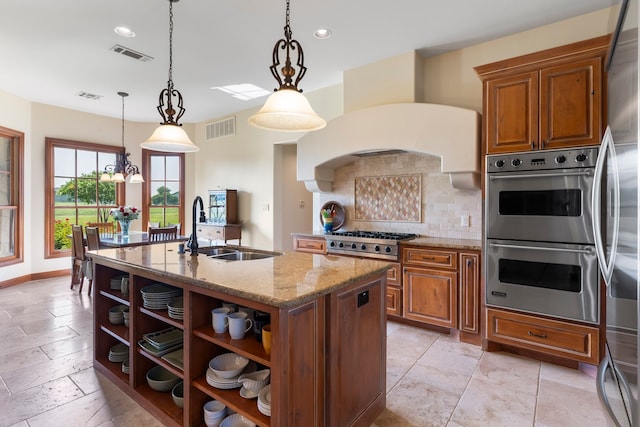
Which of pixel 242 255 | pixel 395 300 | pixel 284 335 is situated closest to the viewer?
pixel 284 335

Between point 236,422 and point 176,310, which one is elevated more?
point 176,310

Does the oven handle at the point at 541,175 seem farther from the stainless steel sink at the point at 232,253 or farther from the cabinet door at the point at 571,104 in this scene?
the stainless steel sink at the point at 232,253

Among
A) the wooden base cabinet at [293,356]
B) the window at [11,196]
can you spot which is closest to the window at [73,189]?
the window at [11,196]

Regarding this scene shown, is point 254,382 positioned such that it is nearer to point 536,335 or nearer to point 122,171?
point 536,335

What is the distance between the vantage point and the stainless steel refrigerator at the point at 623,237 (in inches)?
43.1

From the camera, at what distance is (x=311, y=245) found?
4.25 m

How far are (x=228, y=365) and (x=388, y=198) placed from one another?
289cm

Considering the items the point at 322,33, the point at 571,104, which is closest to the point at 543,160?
the point at 571,104

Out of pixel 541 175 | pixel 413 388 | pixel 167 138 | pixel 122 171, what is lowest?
pixel 413 388

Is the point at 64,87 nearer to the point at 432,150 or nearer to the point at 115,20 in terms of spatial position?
the point at 115,20

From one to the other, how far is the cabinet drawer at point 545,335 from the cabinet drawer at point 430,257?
52 centimetres

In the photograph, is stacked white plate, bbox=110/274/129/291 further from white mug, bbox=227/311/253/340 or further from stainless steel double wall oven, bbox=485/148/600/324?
stainless steel double wall oven, bbox=485/148/600/324

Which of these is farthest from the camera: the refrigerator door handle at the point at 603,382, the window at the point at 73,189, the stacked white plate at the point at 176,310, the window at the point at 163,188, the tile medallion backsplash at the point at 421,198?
the window at the point at 163,188

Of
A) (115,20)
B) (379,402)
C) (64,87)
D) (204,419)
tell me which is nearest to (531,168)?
(379,402)
